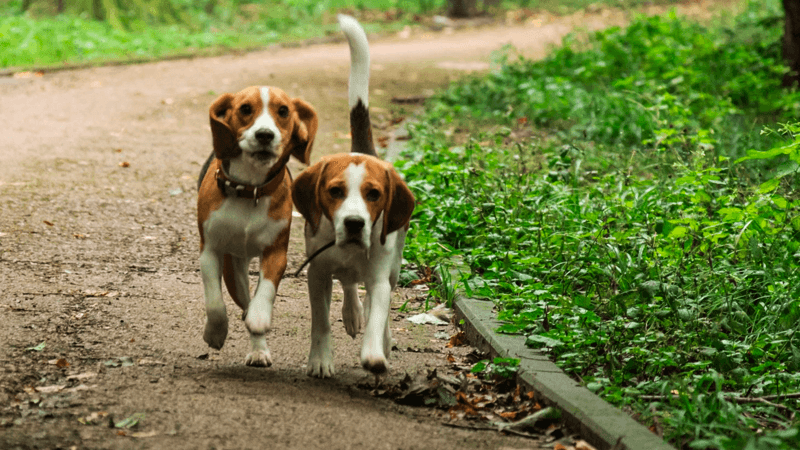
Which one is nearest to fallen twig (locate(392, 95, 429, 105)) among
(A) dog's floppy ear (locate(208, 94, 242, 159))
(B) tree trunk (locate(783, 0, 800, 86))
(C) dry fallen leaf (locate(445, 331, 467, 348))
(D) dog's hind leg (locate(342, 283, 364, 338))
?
(B) tree trunk (locate(783, 0, 800, 86))

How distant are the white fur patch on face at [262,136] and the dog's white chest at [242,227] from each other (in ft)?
0.78

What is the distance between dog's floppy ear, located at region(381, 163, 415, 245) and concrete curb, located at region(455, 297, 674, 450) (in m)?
0.87

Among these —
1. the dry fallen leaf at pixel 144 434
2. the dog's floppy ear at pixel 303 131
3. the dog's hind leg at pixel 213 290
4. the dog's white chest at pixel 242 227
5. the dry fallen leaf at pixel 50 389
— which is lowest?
the dry fallen leaf at pixel 50 389

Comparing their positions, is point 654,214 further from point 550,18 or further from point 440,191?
point 550,18

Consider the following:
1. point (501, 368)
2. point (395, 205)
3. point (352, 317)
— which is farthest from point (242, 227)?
point (501, 368)

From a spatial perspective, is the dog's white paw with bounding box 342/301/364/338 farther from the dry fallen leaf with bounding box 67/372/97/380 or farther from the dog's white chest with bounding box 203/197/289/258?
the dry fallen leaf with bounding box 67/372/97/380

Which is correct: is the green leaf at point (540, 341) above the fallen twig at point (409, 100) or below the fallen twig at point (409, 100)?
above

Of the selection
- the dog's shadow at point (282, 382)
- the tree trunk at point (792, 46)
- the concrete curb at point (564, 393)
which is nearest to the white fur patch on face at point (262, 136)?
the dog's shadow at point (282, 382)

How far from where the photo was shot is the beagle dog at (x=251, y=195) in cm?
390

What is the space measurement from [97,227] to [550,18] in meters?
19.7

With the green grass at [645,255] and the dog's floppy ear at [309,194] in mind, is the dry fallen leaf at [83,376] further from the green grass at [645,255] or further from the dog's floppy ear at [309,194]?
the green grass at [645,255]

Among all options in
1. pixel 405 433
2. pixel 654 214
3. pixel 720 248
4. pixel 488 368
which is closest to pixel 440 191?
pixel 654 214

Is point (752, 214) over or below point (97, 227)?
over

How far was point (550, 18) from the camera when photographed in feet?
80.6
